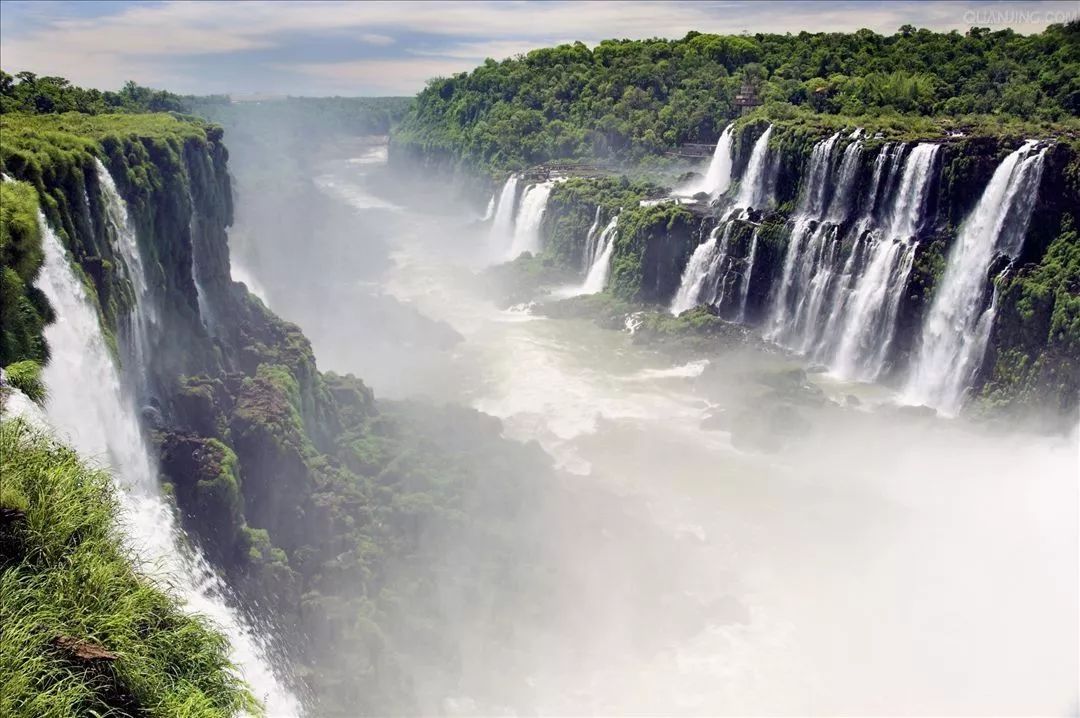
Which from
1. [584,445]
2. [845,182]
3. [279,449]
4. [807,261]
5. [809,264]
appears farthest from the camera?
[807,261]

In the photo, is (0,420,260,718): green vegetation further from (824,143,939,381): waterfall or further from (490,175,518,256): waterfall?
(490,175,518,256): waterfall

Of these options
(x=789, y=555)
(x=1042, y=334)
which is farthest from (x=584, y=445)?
(x=1042, y=334)

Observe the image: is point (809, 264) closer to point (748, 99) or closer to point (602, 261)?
point (602, 261)

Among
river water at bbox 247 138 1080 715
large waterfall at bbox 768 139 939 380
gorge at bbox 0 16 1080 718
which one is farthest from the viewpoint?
large waterfall at bbox 768 139 939 380

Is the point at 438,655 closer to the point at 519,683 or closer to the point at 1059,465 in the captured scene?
the point at 519,683

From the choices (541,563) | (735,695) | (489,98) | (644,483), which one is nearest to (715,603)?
(735,695)

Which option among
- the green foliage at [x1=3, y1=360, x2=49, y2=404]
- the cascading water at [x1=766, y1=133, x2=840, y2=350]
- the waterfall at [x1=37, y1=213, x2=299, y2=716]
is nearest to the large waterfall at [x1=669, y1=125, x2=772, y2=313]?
the cascading water at [x1=766, y1=133, x2=840, y2=350]
